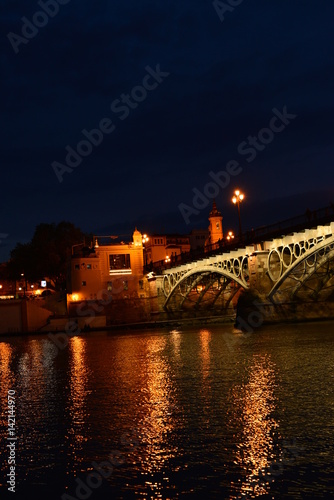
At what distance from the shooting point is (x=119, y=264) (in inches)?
3595

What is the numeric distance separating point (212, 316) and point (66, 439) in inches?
2543

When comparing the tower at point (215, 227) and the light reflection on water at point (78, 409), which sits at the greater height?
the tower at point (215, 227)

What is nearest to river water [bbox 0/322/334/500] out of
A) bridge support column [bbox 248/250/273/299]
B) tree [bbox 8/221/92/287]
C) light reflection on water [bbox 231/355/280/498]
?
light reflection on water [bbox 231/355/280/498]

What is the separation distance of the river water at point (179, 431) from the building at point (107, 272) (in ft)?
201

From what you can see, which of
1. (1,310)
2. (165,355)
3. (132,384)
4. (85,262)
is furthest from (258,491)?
(85,262)

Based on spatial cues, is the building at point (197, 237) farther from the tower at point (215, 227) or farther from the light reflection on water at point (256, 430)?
the light reflection on water at point (256, 430)

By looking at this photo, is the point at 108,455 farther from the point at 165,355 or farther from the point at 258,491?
the point at 165,355

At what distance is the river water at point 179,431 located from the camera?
10.2m

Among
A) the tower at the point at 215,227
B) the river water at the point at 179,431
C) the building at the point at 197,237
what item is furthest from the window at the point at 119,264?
the building at the point at 197,237

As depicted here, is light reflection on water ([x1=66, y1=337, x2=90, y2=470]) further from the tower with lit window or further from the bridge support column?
the tower with lit window

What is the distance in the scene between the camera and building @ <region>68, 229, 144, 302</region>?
8862cm

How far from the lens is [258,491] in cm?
955

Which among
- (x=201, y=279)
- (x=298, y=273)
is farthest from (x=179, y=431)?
(x=201, y=279)

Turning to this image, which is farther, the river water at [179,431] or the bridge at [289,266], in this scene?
the bridge at [289,266]
